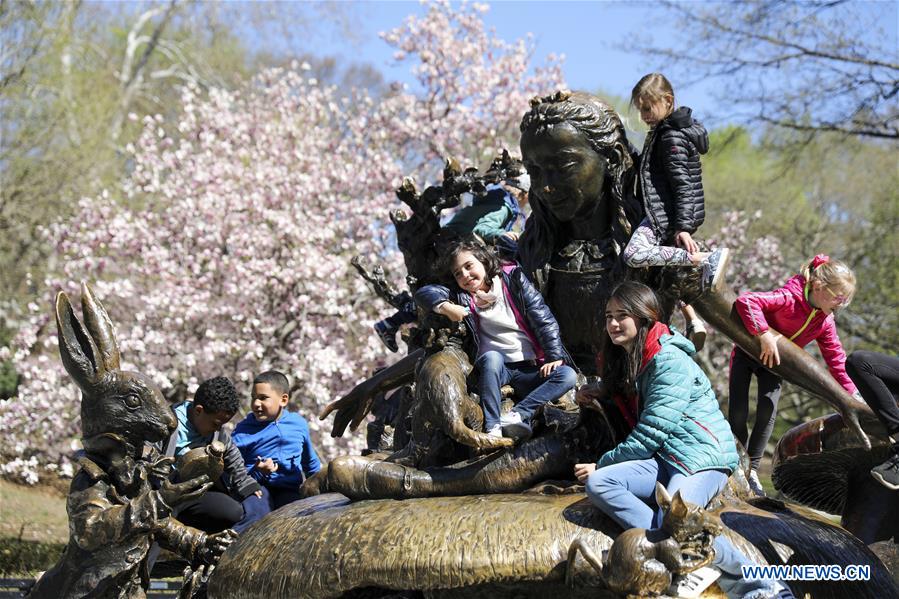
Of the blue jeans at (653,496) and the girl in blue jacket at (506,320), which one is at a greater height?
the girl in blue jacket at (506,320)

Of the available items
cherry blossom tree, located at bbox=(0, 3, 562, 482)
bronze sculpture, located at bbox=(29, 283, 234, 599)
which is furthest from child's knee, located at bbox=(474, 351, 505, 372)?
cherry blossom tree, located at bbox=(0, 3, 562, 482)

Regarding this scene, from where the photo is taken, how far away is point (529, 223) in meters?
5.16

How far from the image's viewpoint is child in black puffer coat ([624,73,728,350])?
4.46m

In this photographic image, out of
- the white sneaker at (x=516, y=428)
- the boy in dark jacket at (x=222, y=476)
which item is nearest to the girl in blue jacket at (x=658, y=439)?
the white sneaker at (x=516, y=428)

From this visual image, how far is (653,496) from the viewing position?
3.72 metres

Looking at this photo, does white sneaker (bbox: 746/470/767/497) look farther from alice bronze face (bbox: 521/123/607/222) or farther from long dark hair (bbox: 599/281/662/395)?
alice bronze face (bbox: 521/123/607/222)

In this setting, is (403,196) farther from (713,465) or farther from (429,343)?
(713,465)

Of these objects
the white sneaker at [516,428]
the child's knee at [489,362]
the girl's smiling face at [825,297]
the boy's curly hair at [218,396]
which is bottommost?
the white sneaker at [516,428]

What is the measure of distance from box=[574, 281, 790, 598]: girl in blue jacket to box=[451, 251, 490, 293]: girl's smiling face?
0.76 metres

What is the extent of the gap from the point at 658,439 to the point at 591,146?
4.93 feet

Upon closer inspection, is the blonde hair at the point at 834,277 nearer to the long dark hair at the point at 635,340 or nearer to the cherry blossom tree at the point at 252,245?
the long dark hair at the point at 635,340

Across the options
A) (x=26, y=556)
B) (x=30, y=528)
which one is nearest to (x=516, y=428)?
(x=26, y=556)

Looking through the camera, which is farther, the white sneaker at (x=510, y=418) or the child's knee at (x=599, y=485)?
the white sneaker at (x=510, y=418)

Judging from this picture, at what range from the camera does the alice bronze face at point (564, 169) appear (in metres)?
4.69
